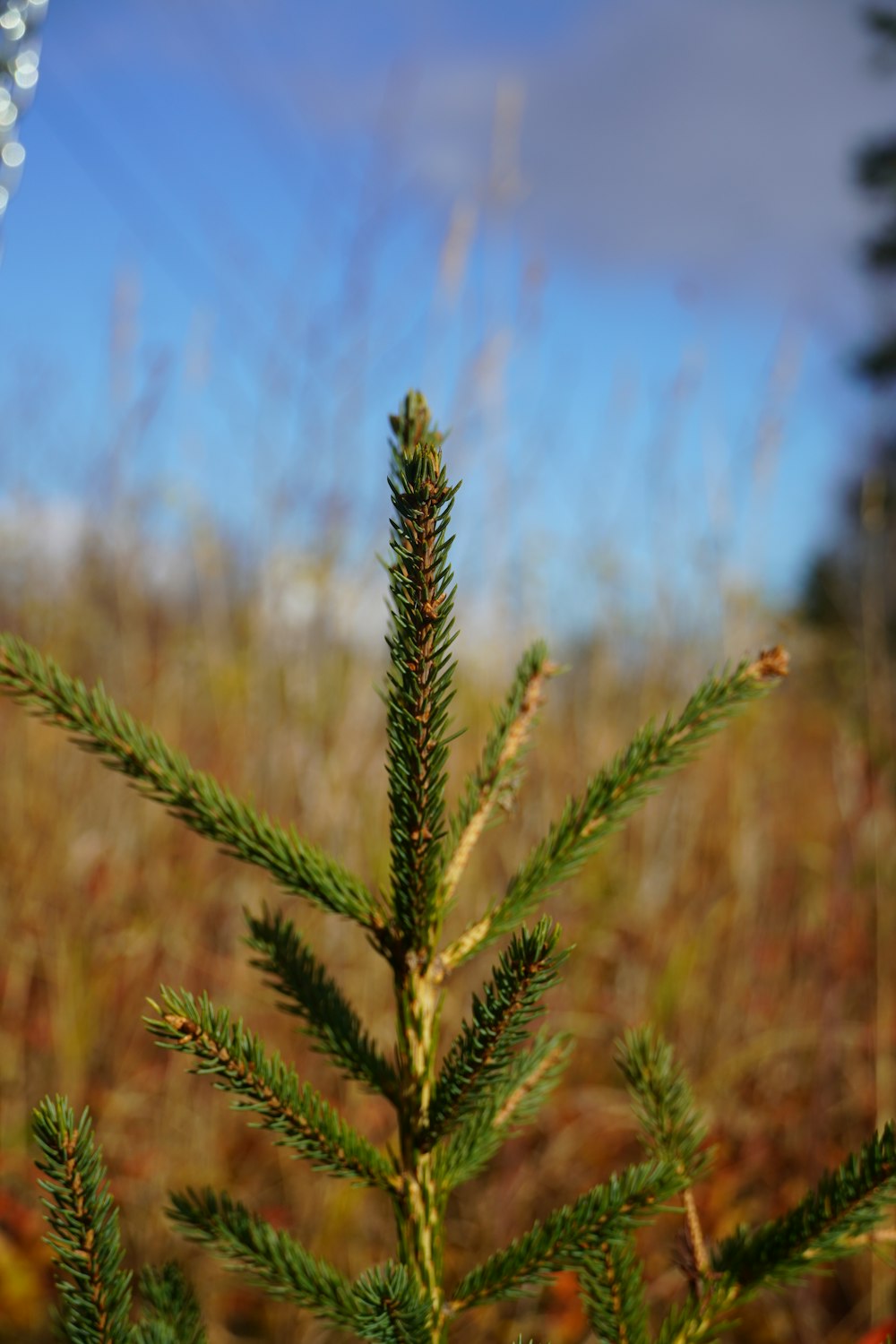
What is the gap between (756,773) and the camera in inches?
85.9

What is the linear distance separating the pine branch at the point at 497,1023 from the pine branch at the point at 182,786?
0.29ft

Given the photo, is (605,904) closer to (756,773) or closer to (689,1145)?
(756,773)

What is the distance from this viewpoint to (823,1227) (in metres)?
0.48

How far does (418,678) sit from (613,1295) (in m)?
0.33

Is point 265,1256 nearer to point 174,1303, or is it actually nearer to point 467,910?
point 174,1303

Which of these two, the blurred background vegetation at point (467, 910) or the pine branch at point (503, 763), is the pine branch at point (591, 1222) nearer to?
the pine branch at point (503, 763)

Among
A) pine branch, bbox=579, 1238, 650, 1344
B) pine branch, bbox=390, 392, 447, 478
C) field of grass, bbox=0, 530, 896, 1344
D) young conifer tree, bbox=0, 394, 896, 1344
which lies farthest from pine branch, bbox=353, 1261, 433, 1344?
field of grass, bbox=0, 530, 896, 1344

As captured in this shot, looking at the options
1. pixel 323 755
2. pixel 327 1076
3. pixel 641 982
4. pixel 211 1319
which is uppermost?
pixel 323 755

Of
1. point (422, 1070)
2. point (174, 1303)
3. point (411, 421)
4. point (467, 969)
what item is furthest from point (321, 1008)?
point (467, 969)

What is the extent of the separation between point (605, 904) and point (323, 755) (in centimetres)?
71

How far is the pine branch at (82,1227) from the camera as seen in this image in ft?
1.33

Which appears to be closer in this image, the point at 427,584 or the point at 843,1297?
the point at 427,584

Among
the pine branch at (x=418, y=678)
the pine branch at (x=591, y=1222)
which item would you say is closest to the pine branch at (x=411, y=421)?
the pine branch at (x=418, y=678)

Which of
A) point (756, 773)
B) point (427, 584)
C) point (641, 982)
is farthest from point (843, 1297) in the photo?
point (427, 584)
